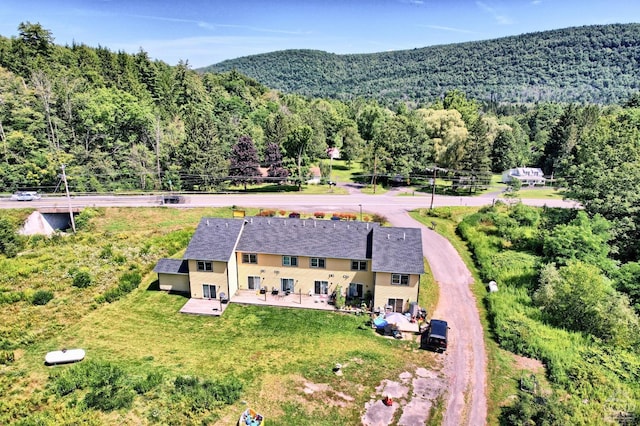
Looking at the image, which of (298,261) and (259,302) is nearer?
Result: (259,302)

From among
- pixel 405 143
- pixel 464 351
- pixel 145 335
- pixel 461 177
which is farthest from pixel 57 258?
pixel 461 177

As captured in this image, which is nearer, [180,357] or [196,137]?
[180,357]

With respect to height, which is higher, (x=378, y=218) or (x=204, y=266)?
(x=378, y=218)

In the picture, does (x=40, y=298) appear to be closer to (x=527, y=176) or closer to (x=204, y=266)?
(x=204, y=266)

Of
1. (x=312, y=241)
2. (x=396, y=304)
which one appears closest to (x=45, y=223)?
(x=312, y=241)

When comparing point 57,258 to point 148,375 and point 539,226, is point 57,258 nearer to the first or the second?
point 148,375

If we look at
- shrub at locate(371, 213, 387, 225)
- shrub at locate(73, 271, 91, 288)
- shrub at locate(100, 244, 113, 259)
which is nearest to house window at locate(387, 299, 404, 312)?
shrub at locate(371, 213, 387, 225)

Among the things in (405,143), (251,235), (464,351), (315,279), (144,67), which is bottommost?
(464,351)

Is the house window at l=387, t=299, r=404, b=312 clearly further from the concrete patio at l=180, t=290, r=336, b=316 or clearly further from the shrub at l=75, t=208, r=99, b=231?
the shrub at l=75, t=208, r=99, b=231
